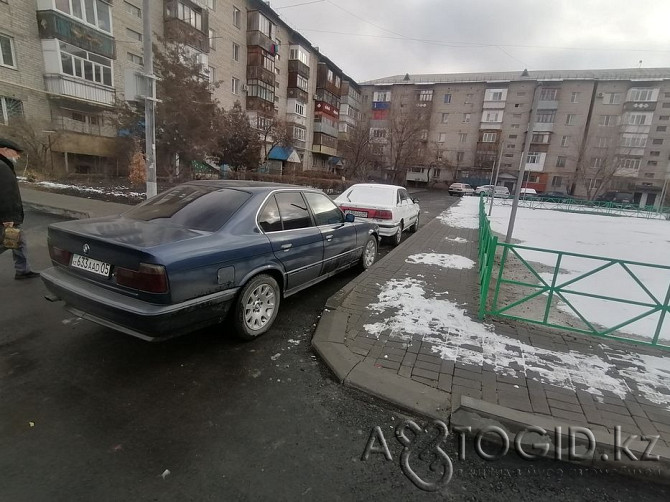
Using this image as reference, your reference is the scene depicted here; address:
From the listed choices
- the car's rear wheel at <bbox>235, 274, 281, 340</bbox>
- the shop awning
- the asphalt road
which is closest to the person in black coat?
the asphalt road

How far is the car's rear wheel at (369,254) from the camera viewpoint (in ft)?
20.3

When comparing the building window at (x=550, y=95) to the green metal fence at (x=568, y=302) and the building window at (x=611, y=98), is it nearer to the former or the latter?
the building window at (x=611, y=98)

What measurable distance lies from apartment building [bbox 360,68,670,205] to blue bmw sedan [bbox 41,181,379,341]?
3906cm

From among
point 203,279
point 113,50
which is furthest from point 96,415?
point 113,50

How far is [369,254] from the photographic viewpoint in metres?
6.46

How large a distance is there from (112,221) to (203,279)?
1315 millimetres

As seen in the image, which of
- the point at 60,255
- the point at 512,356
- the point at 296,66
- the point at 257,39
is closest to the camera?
the point at 60,255

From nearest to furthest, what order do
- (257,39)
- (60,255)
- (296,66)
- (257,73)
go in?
(60,255), (257,39), (257,73), (296,66)

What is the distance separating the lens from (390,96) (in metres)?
53.7

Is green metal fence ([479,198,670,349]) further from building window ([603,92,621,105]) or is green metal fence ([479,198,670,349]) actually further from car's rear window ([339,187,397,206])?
building window ([603,92,621,105])

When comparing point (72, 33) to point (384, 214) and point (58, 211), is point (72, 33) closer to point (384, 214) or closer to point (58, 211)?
point (58, 211)

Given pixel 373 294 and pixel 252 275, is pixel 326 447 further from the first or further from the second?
pixel 373 294

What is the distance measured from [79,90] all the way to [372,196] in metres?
18.7

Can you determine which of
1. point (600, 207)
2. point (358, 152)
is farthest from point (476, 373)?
point (600, 207)
